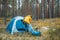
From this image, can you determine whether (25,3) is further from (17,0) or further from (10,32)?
(10,32)

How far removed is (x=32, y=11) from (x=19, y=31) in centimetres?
658

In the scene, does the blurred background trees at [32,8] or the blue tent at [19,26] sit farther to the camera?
the blurred background trees at [32,8]

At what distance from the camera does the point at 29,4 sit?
1545 centimetres

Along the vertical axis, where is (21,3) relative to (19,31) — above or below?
above

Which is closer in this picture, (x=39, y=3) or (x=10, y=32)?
(x=10, y=32)

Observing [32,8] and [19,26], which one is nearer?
[19,26]

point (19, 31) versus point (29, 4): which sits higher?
point (29, 4)

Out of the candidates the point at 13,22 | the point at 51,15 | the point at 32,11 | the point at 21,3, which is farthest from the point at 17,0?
the point at 13,22

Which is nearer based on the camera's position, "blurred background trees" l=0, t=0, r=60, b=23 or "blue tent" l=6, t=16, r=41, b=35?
"blue tent" l=6, t=16, r=41, b=35

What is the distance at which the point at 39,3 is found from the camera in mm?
15266

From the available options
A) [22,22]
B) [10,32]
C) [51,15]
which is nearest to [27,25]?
[22,22]

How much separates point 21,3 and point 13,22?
6939mm

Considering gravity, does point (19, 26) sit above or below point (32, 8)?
below

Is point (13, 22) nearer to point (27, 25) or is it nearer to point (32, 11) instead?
point (27, 25)
